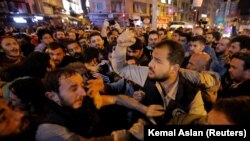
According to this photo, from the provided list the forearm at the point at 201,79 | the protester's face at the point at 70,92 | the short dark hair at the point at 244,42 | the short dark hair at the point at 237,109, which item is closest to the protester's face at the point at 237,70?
the forearm at the point at 201,79

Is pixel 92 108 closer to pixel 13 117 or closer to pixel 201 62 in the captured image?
pixel 13 117

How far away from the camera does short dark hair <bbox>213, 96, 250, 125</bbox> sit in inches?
55.4

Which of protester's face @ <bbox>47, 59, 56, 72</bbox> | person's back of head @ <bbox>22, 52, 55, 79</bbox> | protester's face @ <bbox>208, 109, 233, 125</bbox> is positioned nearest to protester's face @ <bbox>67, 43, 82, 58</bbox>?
protester's face @ <bbox>47, 59, 56, 72</bbox>

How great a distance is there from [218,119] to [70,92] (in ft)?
4.45

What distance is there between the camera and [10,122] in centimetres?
182

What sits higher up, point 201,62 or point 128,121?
point 201,62

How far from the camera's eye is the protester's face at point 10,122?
176 cm

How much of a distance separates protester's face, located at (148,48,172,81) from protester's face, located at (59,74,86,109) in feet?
2.58

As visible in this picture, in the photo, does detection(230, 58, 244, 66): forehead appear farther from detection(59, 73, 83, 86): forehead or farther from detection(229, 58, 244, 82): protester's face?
detection(59, 73, 83, 86): forehead

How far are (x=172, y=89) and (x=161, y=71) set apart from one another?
227 millimetres

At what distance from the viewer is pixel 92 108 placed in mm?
2547

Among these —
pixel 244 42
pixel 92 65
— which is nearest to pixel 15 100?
pixel 92 65

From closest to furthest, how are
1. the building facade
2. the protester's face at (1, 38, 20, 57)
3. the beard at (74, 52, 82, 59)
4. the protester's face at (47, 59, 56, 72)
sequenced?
the protester's face at (47, 59, 56, 72), the protester's face at (1, 38, 20, 57), the beard at (74, 52, 82, 59), the building facade

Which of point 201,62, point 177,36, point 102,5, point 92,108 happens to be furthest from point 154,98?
point 102,5
